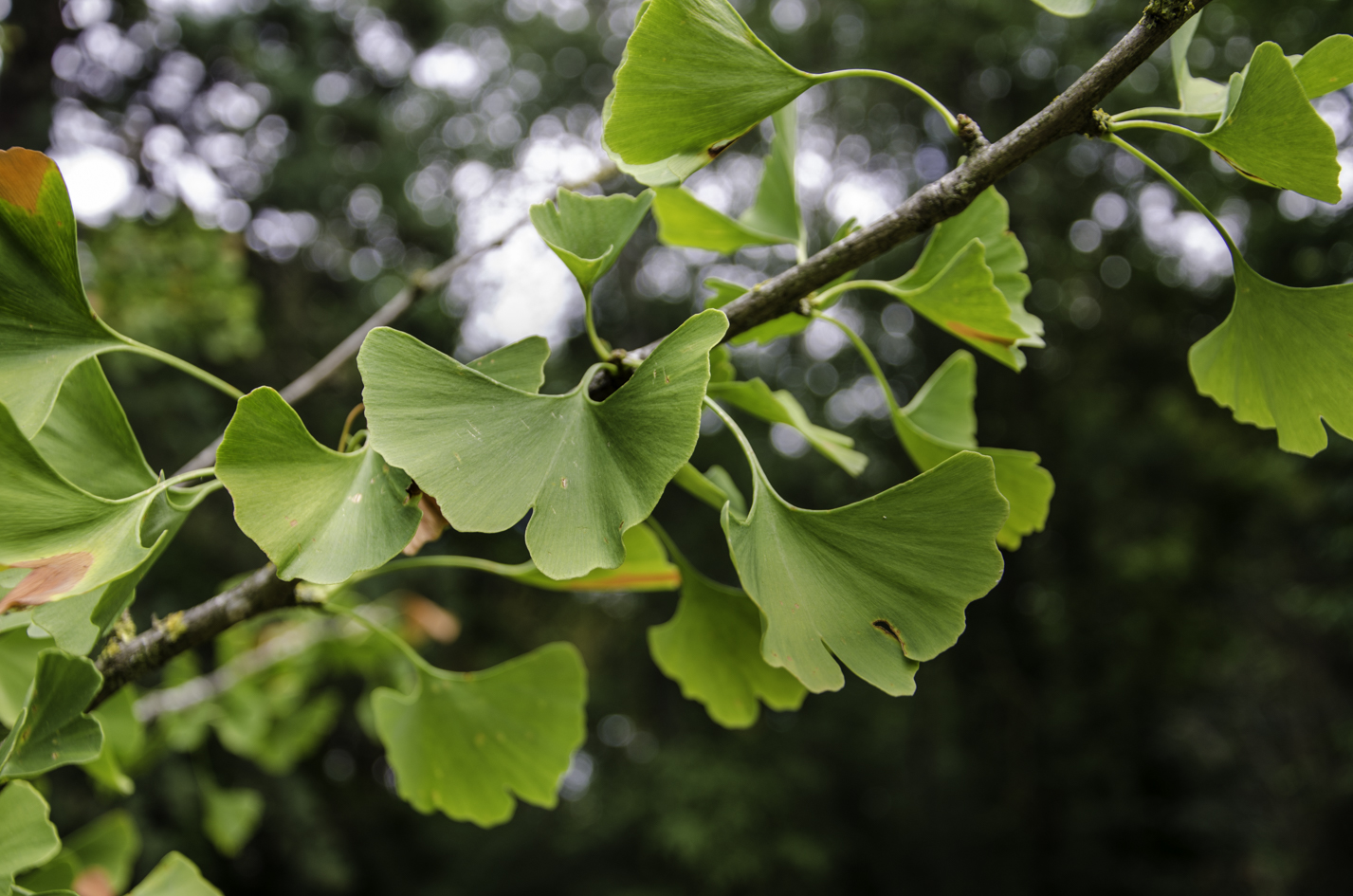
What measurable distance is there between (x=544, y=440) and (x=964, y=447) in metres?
0.27

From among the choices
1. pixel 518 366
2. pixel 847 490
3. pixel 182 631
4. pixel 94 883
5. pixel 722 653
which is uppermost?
pixel 518 366

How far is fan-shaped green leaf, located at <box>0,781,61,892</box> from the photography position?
30 centimetres

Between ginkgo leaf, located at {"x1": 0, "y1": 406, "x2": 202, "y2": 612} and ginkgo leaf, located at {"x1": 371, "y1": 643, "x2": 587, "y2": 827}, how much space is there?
20 cm

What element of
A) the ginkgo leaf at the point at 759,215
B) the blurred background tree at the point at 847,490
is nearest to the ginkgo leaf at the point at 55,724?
the ginkgo leaf at the point at 759,215

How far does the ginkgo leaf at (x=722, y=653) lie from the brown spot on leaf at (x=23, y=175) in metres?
0.32

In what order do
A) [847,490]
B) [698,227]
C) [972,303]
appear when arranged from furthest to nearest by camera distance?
[847,490], [698,227], [972,303]

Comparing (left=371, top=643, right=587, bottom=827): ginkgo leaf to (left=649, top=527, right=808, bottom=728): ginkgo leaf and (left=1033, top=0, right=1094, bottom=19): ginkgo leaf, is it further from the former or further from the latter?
(left=1033, top=0, right=1094, bottom=19): ginkgo leaf

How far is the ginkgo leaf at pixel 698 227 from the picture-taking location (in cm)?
47

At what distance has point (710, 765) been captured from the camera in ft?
13.4

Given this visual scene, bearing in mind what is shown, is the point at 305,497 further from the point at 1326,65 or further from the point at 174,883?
the point at 1326,65

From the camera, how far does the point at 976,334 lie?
38 centimetres

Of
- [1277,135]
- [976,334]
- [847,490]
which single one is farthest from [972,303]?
[847,490]

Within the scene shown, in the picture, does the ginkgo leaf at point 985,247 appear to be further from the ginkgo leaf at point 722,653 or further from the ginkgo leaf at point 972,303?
the ginkgo leaf at point 722,653

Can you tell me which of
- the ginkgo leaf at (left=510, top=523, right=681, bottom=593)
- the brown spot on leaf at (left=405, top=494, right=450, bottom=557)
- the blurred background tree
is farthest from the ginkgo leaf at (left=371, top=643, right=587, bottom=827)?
the blurred background tree
